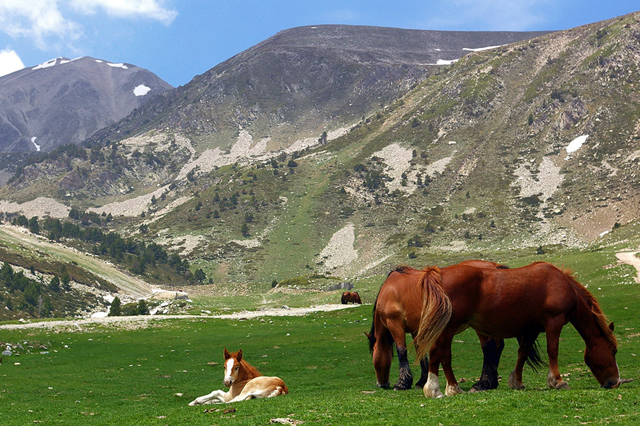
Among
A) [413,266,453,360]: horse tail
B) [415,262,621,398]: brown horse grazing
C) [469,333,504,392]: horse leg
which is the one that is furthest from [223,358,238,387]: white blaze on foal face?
[469,333,504,392]: horse leg

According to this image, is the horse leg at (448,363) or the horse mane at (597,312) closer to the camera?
the horse leg at (448,363)

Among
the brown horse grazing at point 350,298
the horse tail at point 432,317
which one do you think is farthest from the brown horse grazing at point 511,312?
the brown horse grazing at point 350,298

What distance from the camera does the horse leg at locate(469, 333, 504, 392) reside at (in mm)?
14531

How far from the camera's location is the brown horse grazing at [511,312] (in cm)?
1345

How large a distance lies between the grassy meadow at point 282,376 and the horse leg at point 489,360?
1.80ft

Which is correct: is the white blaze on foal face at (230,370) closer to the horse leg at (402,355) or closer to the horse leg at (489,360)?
the horse leg at (402,355)

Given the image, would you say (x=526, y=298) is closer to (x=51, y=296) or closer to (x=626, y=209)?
(x=51, y=296)

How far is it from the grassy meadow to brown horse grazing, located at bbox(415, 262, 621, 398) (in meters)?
0.98

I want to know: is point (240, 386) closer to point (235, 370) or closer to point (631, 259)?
point (235, 370)

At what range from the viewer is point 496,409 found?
11.7 m

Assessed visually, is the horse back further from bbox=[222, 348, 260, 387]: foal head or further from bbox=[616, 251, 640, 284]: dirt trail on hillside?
bbox=[616, 251, 640, 284]: dirt trail on hillside

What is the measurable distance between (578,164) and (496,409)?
660 feet

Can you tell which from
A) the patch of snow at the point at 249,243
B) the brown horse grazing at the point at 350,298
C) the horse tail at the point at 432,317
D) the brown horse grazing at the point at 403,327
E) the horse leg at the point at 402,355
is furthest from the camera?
the patch of snow at the point at 249,243

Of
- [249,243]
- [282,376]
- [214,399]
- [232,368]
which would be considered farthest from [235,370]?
[249,243]
